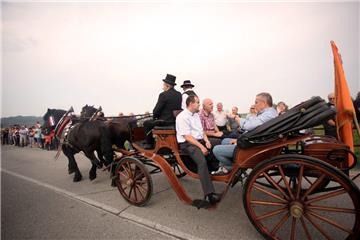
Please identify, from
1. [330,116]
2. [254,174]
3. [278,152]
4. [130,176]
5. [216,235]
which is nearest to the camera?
[330,116]

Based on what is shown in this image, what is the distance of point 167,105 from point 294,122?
6.62 feet

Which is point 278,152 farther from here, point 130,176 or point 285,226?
point 130,176

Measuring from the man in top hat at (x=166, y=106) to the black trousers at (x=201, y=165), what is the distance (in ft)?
2.53

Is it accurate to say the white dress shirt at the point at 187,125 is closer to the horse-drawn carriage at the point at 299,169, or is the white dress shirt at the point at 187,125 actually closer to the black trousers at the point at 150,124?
the black trousers at the point at 150,124

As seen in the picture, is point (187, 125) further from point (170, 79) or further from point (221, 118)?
point (221, 118)

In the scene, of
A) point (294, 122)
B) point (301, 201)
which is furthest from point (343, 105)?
point (301, 201)

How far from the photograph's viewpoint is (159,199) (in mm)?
3418

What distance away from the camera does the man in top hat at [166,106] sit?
3379mm

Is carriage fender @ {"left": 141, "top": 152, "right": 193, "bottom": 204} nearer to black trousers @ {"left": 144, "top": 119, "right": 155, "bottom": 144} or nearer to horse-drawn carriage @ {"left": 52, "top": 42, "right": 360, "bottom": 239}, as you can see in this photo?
horse-drawn carriage @ {"left": 52, "top": 42, "right": 360, "bottom": 239}

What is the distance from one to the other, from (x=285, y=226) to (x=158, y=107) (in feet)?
8.01

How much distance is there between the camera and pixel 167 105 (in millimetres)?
3416

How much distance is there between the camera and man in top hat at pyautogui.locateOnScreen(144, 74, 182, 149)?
3.38 metres

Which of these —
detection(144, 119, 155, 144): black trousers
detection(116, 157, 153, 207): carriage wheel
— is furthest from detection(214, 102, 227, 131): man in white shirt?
detection(116, 157, 153, 207): carriage wheel

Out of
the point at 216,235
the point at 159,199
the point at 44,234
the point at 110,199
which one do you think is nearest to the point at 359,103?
the point at 216,235
